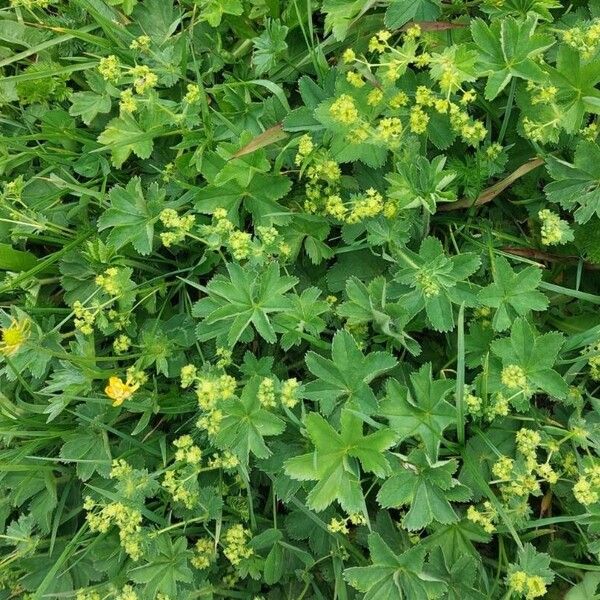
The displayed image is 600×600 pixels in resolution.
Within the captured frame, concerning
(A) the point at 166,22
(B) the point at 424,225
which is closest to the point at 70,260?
(A) the point at 166,22

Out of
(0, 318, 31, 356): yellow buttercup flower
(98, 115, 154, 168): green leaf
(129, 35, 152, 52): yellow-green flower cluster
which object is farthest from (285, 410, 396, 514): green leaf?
(129, 35, 152, 52): yellow-green flower cluster

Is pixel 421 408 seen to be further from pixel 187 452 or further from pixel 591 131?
pixel 591 131

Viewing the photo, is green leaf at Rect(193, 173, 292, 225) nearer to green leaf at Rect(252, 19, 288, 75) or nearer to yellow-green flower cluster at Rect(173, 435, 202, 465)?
green leaf at Rect(252, 19, 288, 75)

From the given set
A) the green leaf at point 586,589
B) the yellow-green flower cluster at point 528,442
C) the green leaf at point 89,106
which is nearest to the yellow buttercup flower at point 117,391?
the green leaf at point 89,106

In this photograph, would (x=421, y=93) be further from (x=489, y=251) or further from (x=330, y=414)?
(x=330, y=414)

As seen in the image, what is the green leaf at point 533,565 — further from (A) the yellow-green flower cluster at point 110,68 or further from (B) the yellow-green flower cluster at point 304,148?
(A) the yellow-green flower cluster at point 110,68
